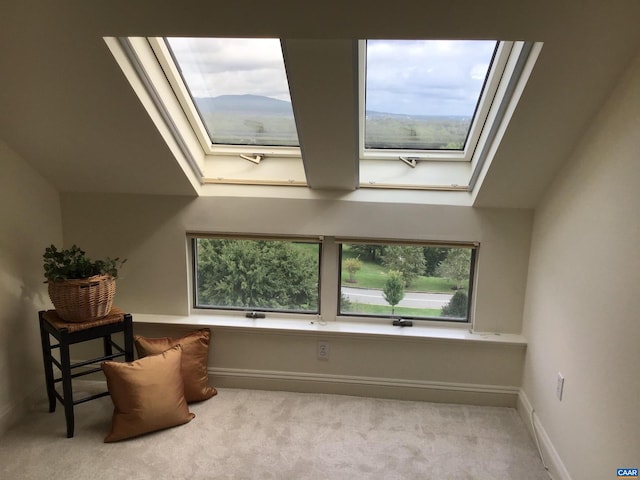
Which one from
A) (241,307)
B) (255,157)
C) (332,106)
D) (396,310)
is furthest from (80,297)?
(396,310)

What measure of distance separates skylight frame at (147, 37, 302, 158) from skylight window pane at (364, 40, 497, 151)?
1.80ft

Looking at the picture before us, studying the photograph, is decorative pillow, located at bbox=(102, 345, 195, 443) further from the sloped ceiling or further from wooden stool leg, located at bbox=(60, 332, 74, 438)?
the sloped ceiling

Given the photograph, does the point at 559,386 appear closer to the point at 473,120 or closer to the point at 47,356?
the point at 473,120

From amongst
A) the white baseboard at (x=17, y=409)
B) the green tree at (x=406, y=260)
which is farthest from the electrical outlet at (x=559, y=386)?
the white baseboard at (x=17, y=409)

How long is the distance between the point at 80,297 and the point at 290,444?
1308 mm

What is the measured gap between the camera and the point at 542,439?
7.13 ft

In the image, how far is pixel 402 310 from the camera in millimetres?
2760

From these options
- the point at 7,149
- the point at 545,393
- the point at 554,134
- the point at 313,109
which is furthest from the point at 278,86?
the point at 545,393

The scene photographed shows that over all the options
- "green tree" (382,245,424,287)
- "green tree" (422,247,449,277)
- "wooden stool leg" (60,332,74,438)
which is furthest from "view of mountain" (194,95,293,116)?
"wooden stool leg" (60,332,74,438)

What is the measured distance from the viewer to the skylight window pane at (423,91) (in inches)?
72.7

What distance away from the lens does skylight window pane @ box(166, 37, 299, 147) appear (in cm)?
191

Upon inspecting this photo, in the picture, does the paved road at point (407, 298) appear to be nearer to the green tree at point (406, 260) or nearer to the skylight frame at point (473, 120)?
the green tree at point (406, 260)

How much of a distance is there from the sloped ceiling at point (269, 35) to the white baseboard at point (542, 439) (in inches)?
47.3

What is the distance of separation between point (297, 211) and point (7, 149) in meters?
1.57
